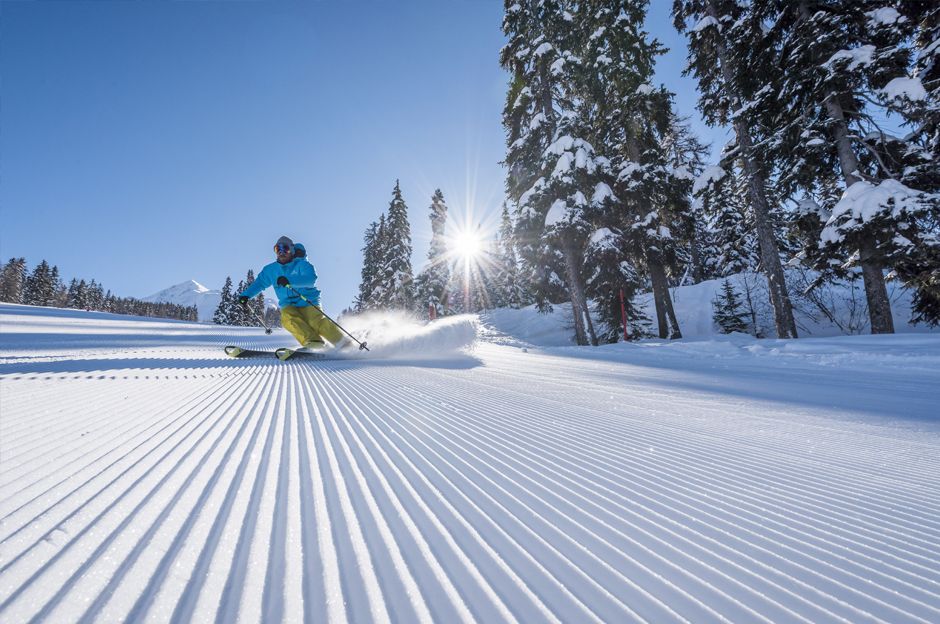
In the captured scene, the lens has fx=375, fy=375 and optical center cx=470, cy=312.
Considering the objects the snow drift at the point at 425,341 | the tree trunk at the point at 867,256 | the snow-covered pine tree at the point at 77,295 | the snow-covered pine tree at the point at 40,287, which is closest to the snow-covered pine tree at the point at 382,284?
the snow drift at the point at 425,341

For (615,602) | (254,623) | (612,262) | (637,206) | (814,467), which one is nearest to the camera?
(254,623)

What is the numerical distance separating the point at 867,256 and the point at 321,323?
39.1 ft

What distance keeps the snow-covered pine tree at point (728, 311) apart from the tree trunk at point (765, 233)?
4.44 m

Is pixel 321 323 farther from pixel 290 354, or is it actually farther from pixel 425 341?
pixel 425 341

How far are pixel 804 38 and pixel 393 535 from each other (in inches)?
505

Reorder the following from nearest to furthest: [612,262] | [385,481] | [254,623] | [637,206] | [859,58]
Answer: [254,623] → [385,481] → [859,58] → [612,262] → [637,206]

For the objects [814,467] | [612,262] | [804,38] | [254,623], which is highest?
[804,38]

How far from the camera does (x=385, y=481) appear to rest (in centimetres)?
144

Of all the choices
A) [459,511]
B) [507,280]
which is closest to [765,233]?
[459,511]

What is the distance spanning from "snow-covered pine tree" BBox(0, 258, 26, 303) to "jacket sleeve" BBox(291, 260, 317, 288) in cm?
8047

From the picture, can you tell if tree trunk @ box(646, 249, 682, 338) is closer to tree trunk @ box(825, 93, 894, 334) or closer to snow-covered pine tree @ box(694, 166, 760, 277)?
tree trunk @ box(825, 93, 894, 334)

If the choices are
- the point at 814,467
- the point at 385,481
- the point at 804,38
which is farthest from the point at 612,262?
the point at 385,481

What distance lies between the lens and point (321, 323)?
26.3 feet

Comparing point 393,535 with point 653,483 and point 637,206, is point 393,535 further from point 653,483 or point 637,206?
point 637,206
